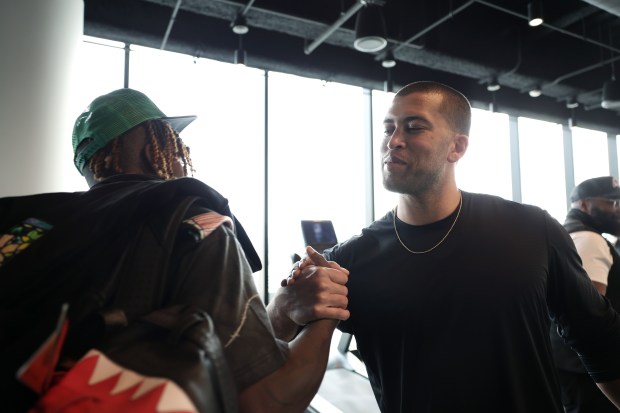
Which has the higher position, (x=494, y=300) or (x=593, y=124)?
(x=593, y=124)

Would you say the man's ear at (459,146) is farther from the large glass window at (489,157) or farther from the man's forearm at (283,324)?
the large glass window at (489,157)

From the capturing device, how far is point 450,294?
1.41 m

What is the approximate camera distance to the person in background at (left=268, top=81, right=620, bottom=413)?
52.2 inches

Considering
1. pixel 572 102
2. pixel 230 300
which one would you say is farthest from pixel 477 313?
pixel 572 102

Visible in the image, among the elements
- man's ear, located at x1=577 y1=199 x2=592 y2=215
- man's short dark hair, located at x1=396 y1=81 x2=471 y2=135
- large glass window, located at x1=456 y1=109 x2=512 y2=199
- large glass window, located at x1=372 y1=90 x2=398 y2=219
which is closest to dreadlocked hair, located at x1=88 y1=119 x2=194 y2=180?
man's short dark hair, located at x1=396 y1=81 x2=471 y2=135

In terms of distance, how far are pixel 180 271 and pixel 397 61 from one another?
595cm

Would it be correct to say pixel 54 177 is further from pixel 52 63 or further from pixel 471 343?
pixel 471 343

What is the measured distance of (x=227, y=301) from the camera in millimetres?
739

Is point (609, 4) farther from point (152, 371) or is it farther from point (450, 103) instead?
point (152, 371)

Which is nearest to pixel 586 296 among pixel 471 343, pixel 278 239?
pixel 471 343

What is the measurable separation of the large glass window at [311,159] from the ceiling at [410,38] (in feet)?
1.66

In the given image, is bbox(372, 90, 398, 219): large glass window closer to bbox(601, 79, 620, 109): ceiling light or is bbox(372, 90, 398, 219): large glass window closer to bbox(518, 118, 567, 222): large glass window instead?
bbox(601, 79, 620, 109): ceiling light

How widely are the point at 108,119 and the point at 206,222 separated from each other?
51 cm

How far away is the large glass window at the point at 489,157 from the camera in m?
7.09
